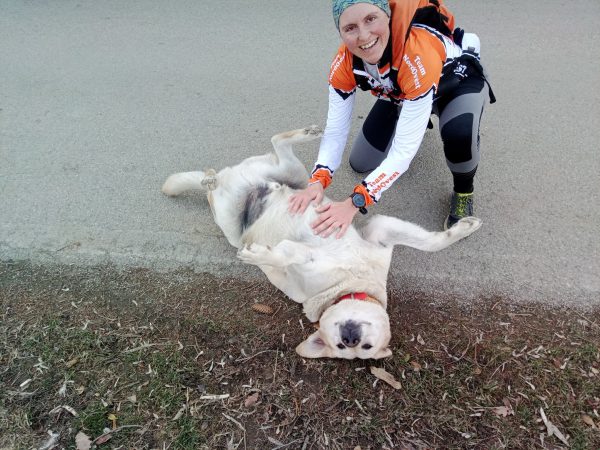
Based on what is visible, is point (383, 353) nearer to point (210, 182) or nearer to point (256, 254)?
point (256, 254)

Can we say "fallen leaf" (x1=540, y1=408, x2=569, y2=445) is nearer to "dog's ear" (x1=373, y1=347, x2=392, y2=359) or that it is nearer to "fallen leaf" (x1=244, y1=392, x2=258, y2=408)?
"dog's ear" (x1=373, y1=347, x2=392, y2=359)

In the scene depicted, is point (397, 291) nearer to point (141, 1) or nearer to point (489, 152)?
point (489, 152)

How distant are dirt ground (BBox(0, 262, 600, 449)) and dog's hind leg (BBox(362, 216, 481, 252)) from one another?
1.25ft

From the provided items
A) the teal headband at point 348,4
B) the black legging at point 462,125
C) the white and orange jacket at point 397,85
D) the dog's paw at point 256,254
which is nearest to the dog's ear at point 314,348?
the dog's paw at point 256,254

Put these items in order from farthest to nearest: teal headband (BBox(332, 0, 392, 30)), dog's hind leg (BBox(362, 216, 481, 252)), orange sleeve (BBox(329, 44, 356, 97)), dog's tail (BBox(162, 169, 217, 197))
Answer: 1. dog's tail (BBox(162, 169, 217, 197))
2. dog's hind leg (BBox(362, 216, 481, 252))
3. orange sleeve (BBox(329, 44, 356, 97))
4. teal headband (BBox(332, 0, 392, 30))

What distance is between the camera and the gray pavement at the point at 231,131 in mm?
2848

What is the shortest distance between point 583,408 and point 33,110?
15.8 feet

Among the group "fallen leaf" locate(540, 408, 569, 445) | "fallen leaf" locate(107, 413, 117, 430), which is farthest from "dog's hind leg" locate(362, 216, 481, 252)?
"fallen leaf" locate(107, 413, 117, 430)

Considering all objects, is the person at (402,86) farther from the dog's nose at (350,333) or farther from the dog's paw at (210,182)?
the dog's paw at (210,182)

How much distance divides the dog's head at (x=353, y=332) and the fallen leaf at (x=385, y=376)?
13 cm

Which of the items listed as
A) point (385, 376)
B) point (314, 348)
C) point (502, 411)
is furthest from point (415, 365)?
point (314, 348)

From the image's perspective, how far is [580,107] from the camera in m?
3.63

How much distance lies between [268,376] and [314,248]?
760 millimetres

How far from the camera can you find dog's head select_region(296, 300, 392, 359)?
2.14 m
